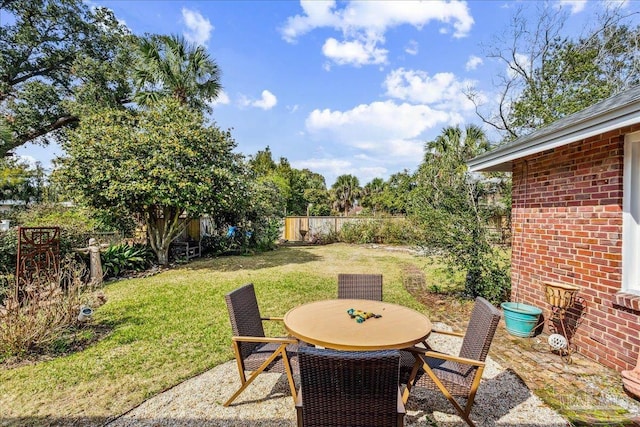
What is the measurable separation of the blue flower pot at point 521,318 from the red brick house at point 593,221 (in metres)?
0.32

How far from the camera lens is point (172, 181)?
8.62m

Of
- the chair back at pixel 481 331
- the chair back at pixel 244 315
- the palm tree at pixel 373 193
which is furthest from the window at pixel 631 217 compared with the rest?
the palm tree at pixel 373 193

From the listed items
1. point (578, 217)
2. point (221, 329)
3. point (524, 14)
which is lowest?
point (221, 329)

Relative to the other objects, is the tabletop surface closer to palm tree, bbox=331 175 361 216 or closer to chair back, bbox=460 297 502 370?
chair back, bbox=460 297 502 370

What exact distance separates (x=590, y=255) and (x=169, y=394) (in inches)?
192

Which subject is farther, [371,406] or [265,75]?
[265,75]

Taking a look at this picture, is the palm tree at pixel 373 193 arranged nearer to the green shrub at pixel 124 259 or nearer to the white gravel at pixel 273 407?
the green shrub at pixel 124 259

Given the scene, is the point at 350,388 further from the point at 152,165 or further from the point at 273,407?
the point at 152,165

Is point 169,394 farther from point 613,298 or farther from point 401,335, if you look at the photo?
point 613,298

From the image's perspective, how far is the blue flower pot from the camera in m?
4.26

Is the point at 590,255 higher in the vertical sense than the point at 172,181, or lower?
lower

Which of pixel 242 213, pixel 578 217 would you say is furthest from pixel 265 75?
pixel 578 217

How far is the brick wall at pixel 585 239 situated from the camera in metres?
3.36

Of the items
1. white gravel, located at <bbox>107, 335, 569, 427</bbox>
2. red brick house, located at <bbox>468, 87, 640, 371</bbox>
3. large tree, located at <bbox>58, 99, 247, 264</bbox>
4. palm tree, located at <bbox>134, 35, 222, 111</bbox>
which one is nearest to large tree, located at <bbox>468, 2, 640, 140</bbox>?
red brick house, located at <bbox>468, 87, 640, 371</bbox>
